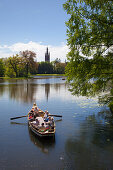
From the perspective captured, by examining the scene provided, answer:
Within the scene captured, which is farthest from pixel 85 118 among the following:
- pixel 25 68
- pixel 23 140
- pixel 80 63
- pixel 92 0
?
pixel 25 68

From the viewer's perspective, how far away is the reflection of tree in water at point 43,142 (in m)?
14.5

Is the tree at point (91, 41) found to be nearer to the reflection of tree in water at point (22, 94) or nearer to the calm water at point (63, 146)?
the calm water at point (63, 146)

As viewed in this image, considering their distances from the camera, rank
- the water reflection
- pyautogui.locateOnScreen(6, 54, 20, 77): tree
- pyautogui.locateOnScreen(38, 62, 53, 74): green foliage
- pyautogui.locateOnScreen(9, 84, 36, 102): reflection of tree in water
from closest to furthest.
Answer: pyautogui.locateOnScreen(9, 84, 36, 102): reflection of tree in water, the water reflection, pyautogui.locateOnScreen(6, 54, 20, 77): tree, pyautogui.locateOnScreen(38, 62, 53, 74): green foliage

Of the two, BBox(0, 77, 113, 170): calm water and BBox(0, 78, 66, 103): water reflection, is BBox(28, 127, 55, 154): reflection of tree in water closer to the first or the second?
BBox(0, 77, 113, 170): calm water

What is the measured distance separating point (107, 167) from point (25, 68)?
365ft

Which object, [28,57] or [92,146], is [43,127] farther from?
[28,57]

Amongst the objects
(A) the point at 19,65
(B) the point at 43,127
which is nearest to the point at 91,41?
(B) the point at 43,127

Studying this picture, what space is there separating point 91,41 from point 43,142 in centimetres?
1131

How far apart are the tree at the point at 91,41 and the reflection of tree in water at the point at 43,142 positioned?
269 inches

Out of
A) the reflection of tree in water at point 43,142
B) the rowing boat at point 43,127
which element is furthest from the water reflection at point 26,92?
the reflection of tree in water at point 43,142

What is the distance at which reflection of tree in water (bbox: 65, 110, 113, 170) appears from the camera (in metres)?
12.2

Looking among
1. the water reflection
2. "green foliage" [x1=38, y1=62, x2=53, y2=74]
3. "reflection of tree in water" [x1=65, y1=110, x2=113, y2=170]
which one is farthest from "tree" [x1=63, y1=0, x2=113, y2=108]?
"green foliage" [x1=38, y1=62, x2=53, y2=74]

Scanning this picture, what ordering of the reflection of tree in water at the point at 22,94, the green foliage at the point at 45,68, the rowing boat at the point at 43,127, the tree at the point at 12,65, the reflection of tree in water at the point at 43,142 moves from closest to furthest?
the reflection of tree in water at the point at 43,142 → the rowing boat at the point at 43,127 → the reflection of tree in water at the point at 22,94 → the tree at the point at 12,65 → the green foliage at the point at 45,68

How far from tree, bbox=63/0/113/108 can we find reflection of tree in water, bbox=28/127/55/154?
6828 millimetres
